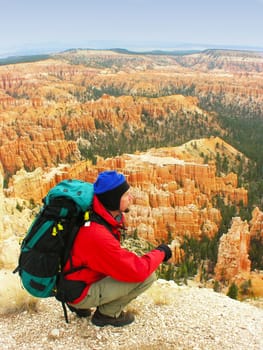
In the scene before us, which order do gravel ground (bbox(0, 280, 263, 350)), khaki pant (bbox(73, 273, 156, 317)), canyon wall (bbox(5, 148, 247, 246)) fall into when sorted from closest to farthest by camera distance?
khaki pant (bbox(73, 273, 156, 317)), gravel ground (bbox(0, 280, 263, 350)), canyon wall (bbox(5, 148, 247, 246))

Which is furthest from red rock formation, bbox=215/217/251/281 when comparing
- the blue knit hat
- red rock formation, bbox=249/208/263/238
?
the blue knit hat

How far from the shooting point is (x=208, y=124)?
68938mm

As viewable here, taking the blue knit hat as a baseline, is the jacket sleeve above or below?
below

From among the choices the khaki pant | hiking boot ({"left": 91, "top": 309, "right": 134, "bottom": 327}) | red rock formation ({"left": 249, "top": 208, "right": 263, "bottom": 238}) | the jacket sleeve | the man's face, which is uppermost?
the man's face

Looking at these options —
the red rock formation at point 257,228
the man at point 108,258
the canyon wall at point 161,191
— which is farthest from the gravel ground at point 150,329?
the canyon wall at point 161,191

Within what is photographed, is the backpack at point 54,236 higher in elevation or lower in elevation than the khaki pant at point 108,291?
higher

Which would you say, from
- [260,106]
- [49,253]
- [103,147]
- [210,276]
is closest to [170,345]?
[49,253]

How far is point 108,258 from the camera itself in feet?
11.5

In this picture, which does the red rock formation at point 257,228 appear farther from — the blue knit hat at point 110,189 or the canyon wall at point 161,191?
the blue knit hat at point 110,189

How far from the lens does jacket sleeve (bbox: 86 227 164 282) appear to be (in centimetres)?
348

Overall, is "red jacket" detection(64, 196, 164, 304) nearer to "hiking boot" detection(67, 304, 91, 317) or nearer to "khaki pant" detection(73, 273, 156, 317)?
"khaki pant" detection(73, 273, 156, 317)

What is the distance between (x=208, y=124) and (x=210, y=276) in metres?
52.9

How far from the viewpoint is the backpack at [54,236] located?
3.46 metres

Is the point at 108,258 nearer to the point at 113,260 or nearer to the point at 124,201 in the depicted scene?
the point at 113,260
